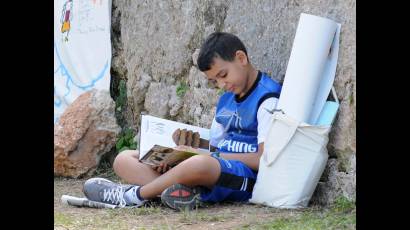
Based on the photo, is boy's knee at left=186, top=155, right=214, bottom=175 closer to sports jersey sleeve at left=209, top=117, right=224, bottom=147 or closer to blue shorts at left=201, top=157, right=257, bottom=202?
blue shorts at left=201, top=157, right=257, bottom=202

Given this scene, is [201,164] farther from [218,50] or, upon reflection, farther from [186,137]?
[218,50]

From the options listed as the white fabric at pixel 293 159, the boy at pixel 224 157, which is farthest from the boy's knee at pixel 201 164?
the white fabric at pixel 293 159

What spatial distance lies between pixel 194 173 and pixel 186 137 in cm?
45

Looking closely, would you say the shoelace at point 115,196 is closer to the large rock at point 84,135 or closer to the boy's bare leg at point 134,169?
the boy's bare leg at point 134,169

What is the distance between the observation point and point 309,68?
3.45 m

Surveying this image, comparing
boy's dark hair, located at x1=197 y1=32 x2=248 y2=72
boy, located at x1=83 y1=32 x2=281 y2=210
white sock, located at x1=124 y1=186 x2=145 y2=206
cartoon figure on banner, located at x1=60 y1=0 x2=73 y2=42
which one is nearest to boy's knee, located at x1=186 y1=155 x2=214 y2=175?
boy, located at x1=83 y1=32 x2=281 y2=210

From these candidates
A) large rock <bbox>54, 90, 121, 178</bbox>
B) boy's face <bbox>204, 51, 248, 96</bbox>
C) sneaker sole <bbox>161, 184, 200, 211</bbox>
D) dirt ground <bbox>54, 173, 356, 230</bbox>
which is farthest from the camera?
large rock <bbox>54, 90, 121, 178</bbox>

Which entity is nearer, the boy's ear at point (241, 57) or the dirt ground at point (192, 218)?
the dirt ground at point (192, 218)

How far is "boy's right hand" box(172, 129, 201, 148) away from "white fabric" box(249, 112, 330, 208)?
535mm

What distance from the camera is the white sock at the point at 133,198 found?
12.2 feet

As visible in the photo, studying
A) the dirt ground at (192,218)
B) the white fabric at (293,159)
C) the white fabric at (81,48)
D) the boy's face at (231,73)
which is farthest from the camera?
the white fabric at (81,48)

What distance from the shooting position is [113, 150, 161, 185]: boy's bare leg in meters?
3.86
